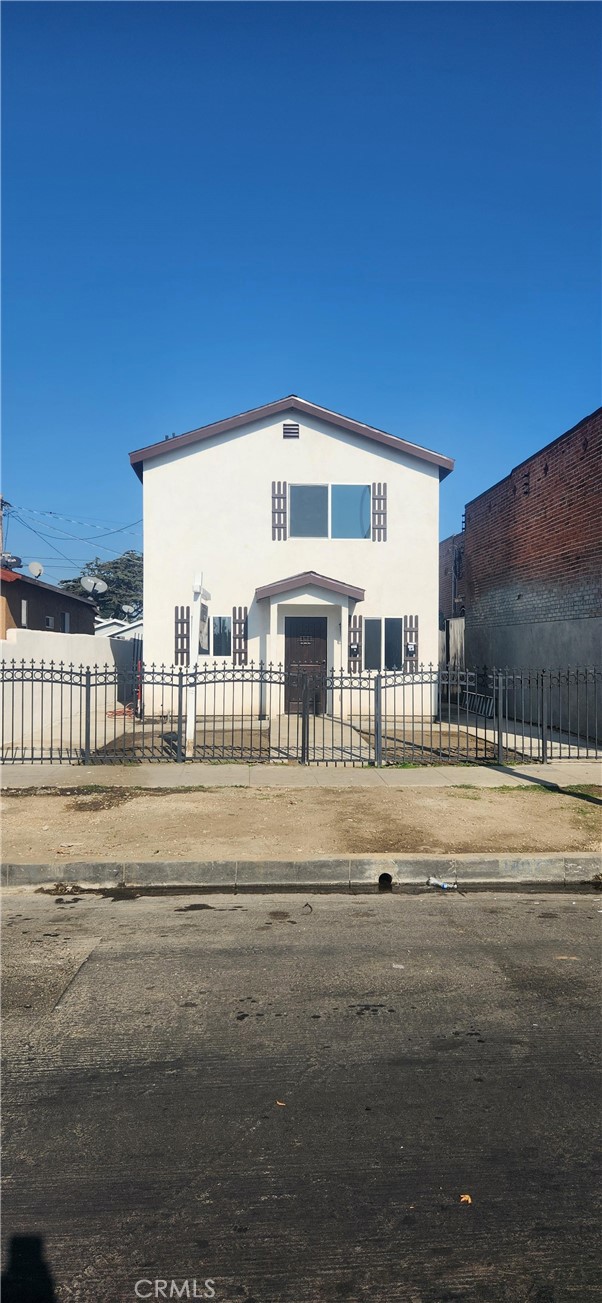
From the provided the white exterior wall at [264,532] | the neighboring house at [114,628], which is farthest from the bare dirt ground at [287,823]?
the neighboring house at [114,628]

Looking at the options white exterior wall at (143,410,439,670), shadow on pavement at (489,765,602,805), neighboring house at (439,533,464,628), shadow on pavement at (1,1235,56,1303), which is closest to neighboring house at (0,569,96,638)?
white exterior wall at (143,410,439,670)

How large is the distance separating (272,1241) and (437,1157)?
81 cm

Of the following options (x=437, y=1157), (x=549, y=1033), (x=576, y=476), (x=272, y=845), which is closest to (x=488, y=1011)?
(x=549, y=1033)

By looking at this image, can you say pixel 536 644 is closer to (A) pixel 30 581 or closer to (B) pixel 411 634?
(B) pixel 411 634

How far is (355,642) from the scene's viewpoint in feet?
68.6

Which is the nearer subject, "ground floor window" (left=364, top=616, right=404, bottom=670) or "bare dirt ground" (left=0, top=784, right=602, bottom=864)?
Result: "bare dirt ground" (left=0, top=784, right=602, bottom=864)

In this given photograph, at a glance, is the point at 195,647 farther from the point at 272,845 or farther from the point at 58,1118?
the point at 58,1118

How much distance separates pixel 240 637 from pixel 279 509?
11.5ft

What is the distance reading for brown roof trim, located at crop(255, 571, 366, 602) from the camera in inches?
777

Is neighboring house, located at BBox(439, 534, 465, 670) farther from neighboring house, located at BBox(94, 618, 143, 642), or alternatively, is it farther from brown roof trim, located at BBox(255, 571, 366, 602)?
neighboring house, located at BBox(94, 618, 143, 642)

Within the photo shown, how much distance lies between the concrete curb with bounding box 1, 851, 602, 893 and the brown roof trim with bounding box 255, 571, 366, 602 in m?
12.6

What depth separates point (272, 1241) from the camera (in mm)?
2855

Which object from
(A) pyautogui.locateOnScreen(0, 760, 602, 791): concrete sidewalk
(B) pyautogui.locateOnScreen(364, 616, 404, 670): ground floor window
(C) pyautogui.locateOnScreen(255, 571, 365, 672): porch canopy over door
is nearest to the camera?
(A) pyautogui.locateOnScreen(0, 760, 602, 791): concrete sidewalk

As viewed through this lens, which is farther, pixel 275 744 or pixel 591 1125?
pixel 275 744
